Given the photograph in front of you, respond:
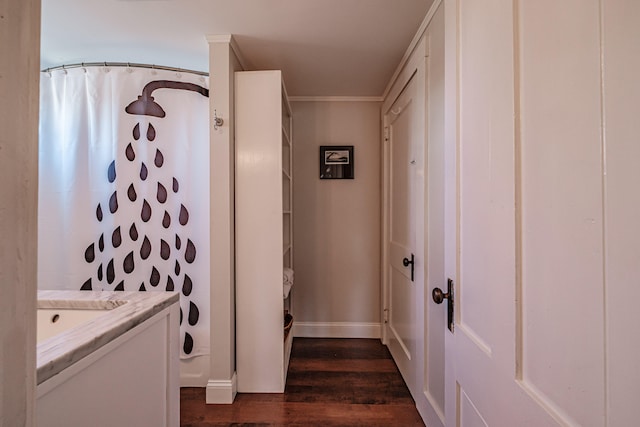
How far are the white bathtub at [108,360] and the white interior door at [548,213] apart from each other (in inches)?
39.5

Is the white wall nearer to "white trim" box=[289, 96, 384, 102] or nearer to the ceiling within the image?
the ceiling

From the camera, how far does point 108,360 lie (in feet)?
2.34

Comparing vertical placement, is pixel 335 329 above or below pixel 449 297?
below

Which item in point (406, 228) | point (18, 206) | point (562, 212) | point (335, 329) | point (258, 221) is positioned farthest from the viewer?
point (335, 329)

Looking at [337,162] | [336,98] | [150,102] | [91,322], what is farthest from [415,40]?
[91,322]

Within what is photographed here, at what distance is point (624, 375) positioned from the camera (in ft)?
1.21

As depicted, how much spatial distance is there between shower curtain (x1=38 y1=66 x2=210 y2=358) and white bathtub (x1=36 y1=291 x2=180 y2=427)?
75 cm

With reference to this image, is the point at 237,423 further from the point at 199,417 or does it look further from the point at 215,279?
the point at 215,279

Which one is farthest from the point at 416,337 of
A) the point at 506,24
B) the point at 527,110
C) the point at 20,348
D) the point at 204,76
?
the point at 204,76

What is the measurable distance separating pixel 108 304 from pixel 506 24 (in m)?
1.46

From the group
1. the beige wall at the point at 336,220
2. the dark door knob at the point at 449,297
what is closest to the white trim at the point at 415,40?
the beige wall at the point at 336,220

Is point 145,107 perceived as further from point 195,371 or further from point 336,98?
point 195,371

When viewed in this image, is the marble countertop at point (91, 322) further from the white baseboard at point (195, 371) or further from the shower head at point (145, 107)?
the shower head at point (145, 107)

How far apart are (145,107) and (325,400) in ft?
7.45
